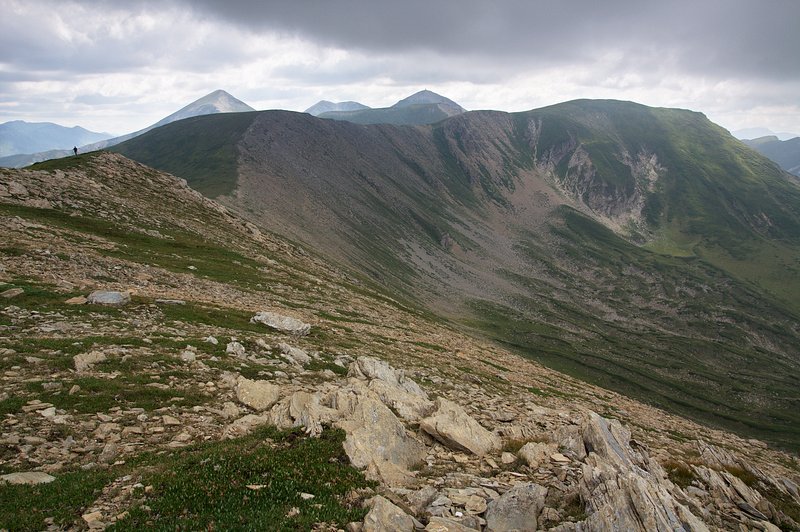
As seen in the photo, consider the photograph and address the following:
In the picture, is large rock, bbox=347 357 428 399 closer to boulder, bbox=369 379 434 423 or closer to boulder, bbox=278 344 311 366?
boulder, bbox=278 344 311 366

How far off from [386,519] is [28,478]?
33.7 feet

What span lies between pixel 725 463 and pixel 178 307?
3581 centimetres

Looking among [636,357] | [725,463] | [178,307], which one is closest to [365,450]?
[725,463]

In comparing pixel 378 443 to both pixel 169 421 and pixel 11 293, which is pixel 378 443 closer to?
pixel 169 421

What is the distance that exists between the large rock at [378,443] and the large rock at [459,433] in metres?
1.17

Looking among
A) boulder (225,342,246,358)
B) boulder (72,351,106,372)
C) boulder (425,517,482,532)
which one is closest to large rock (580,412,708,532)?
boulder (425,517,482,532)

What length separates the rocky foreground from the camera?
12.6m

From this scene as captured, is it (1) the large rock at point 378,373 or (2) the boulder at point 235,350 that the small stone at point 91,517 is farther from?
(1) the large rock at point 378,373

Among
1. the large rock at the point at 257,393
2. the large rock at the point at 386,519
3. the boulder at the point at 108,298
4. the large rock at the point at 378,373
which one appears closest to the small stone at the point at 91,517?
the large rock at the point at 386,519

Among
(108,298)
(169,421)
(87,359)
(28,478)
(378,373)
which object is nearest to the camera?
(28,478)

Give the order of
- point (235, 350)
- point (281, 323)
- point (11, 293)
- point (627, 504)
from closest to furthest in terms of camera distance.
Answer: point (627, 504) < point (235, 350) < point (11, 293) < point (281, 323)

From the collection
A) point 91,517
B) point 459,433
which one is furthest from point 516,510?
point 91,517

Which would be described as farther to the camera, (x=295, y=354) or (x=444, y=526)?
(x=295, y=354)

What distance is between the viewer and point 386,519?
11312mm
